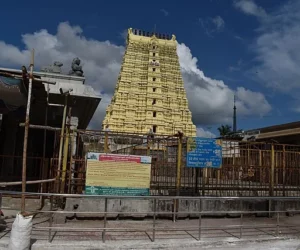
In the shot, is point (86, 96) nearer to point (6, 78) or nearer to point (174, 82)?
point (6, 78)

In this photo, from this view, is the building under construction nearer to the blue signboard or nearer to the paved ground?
the paved ground

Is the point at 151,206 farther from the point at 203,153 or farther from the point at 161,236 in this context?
the point at 161,236

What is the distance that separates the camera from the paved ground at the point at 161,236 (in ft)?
23.1

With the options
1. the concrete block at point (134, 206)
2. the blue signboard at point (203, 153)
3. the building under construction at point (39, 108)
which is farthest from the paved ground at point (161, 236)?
the building under construction at point (39, 108)

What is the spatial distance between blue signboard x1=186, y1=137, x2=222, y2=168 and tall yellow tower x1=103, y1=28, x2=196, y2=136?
41.3m

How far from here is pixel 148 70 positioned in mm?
59750

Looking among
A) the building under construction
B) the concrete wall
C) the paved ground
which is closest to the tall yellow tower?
the building under construction

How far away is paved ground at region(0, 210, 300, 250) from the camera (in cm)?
705

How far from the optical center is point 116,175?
9.45 metres

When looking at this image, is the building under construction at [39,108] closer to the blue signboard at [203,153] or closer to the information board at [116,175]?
the information board at [116,175]

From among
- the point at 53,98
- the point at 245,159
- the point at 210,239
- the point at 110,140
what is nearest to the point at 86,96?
the point at 53,98

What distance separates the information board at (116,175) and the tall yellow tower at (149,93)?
138 feet

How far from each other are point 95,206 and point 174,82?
52968mm

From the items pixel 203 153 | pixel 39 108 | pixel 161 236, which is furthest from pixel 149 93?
pixel 161 236
